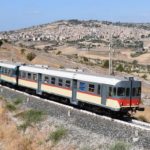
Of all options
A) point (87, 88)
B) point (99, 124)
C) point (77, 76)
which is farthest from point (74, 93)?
point (99, 124)

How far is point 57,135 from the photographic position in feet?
76.0

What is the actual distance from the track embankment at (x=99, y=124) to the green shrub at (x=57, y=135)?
122 cm

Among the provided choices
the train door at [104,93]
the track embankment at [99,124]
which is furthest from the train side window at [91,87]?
the track embankment at [99,124]

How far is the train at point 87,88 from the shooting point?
2888 cm

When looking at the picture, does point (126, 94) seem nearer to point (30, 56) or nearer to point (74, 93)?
point (74, 93)

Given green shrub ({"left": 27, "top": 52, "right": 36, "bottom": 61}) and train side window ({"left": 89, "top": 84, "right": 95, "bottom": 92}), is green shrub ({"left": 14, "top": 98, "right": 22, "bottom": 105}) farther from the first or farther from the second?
green shrub ({"left": 27, "top": 52, "right": 36, "bottom": 61})

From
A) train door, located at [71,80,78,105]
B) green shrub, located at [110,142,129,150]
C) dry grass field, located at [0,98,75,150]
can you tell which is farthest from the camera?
train door, located at [71,80,78,105]

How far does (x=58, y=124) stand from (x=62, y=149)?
14.9 ft

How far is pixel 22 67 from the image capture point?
44.4 meters

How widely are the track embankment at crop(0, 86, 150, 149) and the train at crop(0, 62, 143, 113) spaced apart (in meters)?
1.65

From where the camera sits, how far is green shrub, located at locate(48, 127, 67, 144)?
75.1ft

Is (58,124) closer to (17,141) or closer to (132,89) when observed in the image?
(17,141)

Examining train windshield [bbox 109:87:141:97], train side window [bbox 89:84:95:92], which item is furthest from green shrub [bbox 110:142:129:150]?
train side window [bbox 89:84:95:92]

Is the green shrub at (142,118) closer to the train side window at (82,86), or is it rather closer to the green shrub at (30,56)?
the train side window at (82,86)
